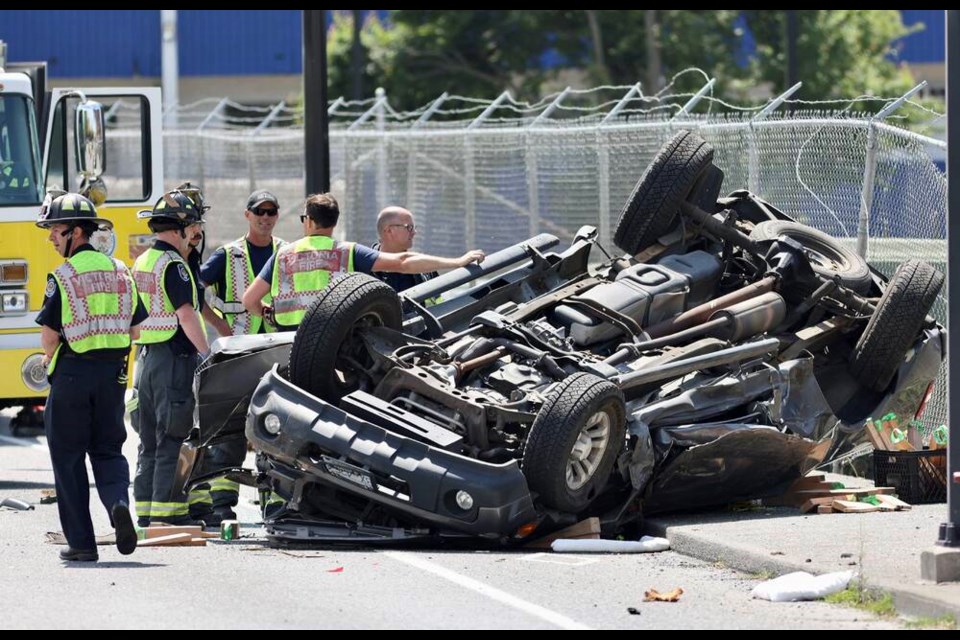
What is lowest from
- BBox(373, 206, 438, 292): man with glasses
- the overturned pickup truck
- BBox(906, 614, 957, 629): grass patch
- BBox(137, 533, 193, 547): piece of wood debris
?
BBox(137, 533, 193, 547): piece of wood debris

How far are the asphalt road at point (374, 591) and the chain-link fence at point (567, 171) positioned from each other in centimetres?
420

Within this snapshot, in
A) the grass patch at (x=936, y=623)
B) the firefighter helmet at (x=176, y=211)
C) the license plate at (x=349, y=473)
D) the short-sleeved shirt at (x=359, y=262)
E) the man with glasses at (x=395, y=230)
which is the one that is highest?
the firefighter helmet at (x=176, y=211)

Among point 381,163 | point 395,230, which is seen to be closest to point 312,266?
point 395,230

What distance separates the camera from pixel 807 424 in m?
9.96

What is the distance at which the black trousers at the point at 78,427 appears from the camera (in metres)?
8.98

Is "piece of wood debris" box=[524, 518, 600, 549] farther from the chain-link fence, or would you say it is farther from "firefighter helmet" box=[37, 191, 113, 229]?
the chain-link fence

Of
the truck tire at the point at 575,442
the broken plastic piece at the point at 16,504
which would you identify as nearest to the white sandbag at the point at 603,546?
the truck tire at the point at 575,442

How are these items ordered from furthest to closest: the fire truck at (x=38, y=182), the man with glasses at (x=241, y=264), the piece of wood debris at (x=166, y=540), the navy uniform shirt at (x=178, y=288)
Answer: the fire truck at (x=38, y=182) < the man with glasses at (x=241, y=264) < the navy uniform shirt at (x=178, y=288) < the piece of wood debris at (x=166, y=540)

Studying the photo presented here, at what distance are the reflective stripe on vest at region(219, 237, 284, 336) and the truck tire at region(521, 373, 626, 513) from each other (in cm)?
270

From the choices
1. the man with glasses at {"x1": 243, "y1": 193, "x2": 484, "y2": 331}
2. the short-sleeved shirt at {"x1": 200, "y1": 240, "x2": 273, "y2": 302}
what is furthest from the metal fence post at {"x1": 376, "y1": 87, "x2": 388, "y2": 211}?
the man with glasses at {"x1": 243, "y1": 193, "x2": 484, "y2": 331}

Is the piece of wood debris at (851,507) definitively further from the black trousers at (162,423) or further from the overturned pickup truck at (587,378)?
the black trousers at (162,423)

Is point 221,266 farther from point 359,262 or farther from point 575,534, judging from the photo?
point 575,534

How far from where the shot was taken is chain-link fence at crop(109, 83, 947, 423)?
12.4 metres

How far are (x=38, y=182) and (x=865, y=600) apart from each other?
7.75 metres
